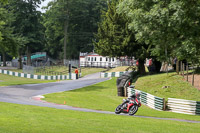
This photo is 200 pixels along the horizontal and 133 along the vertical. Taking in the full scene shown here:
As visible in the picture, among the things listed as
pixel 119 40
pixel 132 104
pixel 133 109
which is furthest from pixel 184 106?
pixel 119 40

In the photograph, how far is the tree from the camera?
38.6 meters

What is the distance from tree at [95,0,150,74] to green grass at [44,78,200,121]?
14.7ft

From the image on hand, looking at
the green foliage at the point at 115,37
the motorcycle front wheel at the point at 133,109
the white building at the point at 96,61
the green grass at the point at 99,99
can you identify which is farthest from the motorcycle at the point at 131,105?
the white building at the point at 96,61

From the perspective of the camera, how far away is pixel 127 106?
16.4 meters

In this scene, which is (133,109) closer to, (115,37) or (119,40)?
(119,40)

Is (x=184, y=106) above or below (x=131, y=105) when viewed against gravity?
below

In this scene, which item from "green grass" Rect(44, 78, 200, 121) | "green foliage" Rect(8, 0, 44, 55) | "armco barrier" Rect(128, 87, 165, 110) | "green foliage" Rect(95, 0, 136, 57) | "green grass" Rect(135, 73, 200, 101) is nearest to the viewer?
"green grass" Rect(44, 78, 200, 121)

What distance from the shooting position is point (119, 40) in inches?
1560

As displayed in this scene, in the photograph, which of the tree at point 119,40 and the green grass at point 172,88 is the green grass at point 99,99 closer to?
the green grass at point 172,88

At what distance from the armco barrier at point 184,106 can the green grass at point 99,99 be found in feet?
3.63

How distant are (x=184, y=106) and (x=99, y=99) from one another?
781 centimetres

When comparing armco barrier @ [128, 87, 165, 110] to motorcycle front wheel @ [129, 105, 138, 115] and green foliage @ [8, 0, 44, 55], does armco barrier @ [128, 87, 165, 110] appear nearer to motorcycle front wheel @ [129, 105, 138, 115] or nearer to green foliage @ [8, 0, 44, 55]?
motorcycle front wheel @ [129, 105, 138, 115]

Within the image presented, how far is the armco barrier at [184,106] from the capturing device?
20406mm

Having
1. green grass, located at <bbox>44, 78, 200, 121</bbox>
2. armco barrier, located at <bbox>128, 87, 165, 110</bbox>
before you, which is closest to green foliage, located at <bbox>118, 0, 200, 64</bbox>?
armco barrier, located at <bbox>128, 87, 165, 110</bbox>
